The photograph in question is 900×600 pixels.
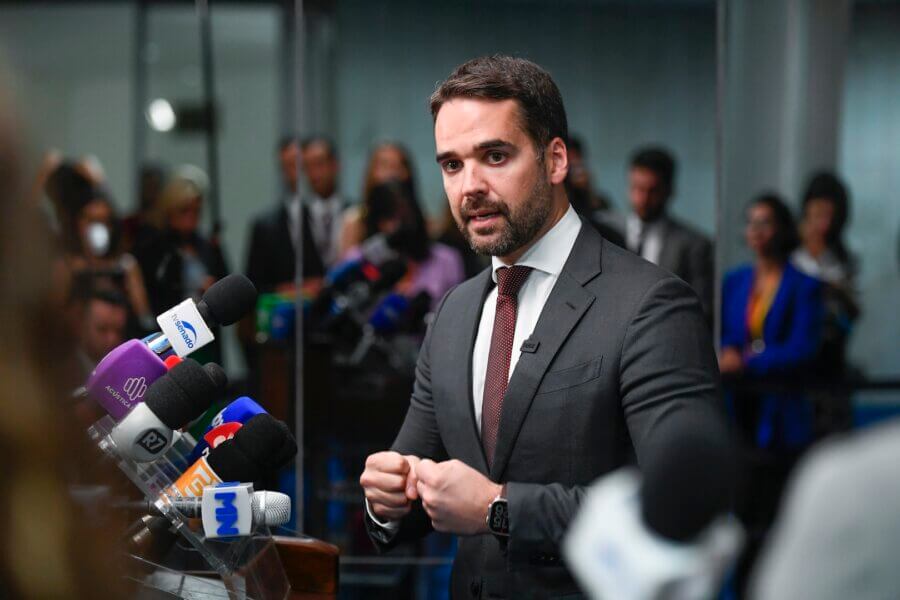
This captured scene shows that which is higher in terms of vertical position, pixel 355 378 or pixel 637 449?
pixel 637 449

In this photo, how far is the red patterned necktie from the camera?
1.81 metres

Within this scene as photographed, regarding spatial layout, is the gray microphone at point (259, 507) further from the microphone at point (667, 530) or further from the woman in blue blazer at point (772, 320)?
the woman in blue blazer at point (772, 320)

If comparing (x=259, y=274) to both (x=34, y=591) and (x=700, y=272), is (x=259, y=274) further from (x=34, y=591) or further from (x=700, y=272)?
(x=34, y=591)

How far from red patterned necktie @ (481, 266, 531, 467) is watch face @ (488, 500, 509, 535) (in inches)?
7.2

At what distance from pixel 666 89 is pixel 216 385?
2816mm

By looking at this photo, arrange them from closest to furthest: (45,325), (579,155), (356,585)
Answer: (45,325)
(356,585)
(579,155)

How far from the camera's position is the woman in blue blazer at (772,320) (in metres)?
4.39

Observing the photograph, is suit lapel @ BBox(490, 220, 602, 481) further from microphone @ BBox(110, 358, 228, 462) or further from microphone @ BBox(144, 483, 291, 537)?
microphone @ BBox(110, 358, 228, 462)

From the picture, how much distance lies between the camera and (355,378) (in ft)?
13.1

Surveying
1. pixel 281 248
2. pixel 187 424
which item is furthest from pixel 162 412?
pixel 281 248

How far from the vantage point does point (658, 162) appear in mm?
4070

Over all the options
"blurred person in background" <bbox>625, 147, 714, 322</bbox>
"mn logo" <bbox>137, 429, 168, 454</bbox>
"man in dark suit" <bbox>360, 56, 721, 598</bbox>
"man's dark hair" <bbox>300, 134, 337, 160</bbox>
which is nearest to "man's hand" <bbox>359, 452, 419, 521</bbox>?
"man in dark suit" <bbox>360, 56, 721, 598</bbox>

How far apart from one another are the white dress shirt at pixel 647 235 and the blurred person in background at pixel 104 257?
1.60 meters

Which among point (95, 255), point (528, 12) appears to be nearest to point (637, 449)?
point (528, 12)
